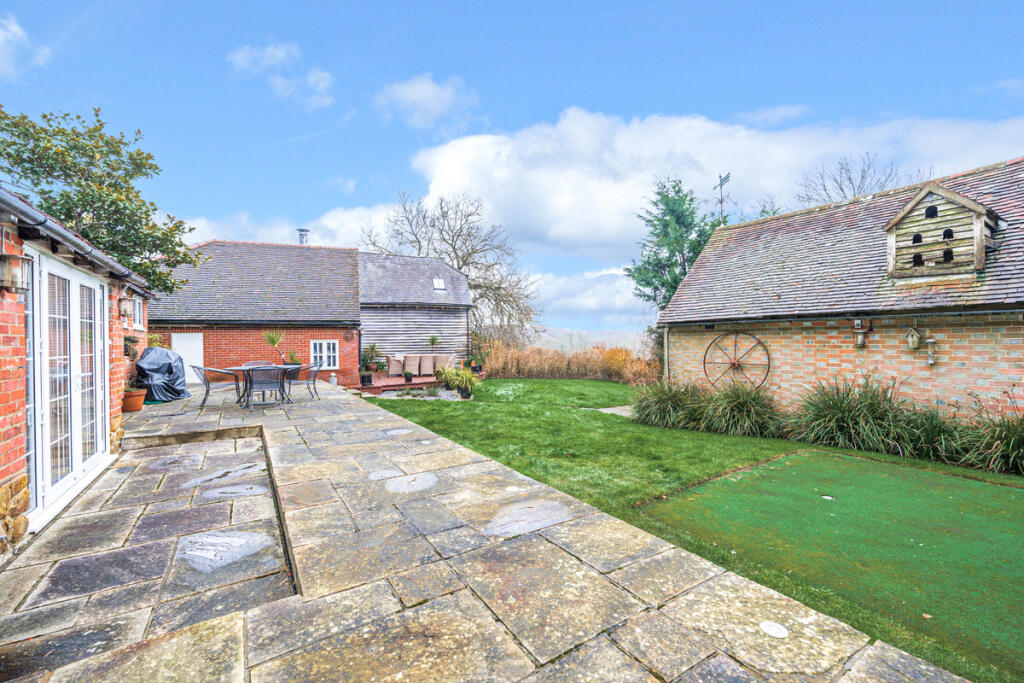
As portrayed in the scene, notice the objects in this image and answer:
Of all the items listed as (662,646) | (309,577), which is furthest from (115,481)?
(662,646)

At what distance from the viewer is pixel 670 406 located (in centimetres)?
789

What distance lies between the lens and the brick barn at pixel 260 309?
478 inches

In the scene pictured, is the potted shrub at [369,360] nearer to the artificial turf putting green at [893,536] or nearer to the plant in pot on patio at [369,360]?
the plant in pot on patio at [369,360]

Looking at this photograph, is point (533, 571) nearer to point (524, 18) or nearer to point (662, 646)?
point (662, 646)

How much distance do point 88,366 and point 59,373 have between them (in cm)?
71

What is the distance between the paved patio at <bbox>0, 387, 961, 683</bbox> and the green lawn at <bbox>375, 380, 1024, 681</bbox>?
897 millimetres

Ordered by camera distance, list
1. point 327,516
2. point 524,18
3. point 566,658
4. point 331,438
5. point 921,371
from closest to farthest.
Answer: point 566,658 < point 327,516 < point 331,438 < point 921,371 < point 524,18

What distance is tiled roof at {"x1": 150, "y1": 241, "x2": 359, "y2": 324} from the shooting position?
12.4m

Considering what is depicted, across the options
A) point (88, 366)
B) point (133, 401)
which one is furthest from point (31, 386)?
point (133, 401)

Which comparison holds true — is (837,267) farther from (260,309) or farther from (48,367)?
(260,309)

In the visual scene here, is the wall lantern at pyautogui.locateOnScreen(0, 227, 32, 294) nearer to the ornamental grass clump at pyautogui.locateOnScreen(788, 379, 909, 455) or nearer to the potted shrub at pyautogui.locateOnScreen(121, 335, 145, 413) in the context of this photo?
the potted shrub at pyautogui.locateOnScreen(121, 335, 145, 413)

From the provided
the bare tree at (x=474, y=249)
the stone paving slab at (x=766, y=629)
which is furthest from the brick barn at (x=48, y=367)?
the bare tree at (x=474, y=249)

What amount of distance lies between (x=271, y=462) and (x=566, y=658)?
3326 mm

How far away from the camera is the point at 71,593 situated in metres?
2.01
